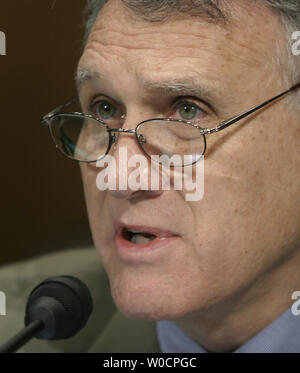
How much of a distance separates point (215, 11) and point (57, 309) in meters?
0.56

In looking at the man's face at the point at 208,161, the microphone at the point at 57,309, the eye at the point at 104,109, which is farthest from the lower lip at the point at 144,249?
the eye at the point at 104,109

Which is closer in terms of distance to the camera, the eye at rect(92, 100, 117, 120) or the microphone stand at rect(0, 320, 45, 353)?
the microphone stand at rect(0, 320, 45, 353)

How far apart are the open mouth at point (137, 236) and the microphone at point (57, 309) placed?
0.12 m

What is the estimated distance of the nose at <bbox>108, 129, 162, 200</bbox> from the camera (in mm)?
905

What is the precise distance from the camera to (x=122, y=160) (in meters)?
0.92

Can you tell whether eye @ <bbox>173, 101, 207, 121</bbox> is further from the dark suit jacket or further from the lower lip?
the dark suit jacket

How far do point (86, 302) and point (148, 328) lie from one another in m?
0.37

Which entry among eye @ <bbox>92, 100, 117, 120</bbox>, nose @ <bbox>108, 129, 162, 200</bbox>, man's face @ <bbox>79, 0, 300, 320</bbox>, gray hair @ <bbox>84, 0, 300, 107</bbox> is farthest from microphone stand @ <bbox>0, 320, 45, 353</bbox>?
gray hair @ <bbox>84, 0, 300, 107</bbox>

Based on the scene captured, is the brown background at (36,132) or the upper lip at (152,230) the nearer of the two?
the upper lip at (152,230)

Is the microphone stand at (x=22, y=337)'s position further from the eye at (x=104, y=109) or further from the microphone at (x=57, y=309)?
the eye at (x=104, y=109)

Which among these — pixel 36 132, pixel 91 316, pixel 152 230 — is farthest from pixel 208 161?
pixel 91 316

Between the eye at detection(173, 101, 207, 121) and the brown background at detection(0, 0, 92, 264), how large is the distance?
409mm

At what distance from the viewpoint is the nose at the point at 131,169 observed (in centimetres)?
91

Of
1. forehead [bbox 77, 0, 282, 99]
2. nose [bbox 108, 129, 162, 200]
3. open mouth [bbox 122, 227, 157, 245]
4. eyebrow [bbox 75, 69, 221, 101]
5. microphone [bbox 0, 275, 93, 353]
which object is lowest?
microphone [bbox 0, 275, 93, 353]
